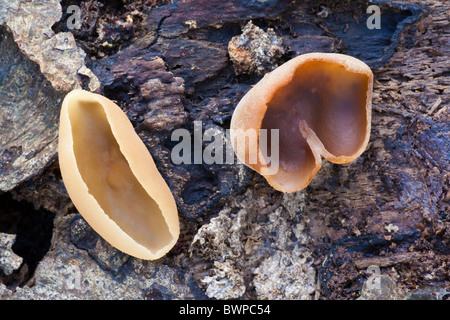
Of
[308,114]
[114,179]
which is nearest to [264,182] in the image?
[308,114]

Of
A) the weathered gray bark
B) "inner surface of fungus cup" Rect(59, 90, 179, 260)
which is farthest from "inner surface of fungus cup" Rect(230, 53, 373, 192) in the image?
"inner surface of fungus cup" Rect(59, 90, 179, 260)

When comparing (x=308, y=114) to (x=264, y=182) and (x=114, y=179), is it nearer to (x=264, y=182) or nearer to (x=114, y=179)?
(x=264, y=182)

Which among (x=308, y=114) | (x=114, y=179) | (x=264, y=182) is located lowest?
(x=264, y=182)

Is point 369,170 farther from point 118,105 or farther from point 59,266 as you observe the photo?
point 59,266

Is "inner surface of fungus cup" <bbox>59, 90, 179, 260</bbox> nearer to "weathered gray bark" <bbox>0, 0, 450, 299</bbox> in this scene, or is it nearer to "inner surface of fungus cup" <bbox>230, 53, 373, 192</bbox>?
"weathered gray bark" <bbox>0, 0, 450, 299</bbox>

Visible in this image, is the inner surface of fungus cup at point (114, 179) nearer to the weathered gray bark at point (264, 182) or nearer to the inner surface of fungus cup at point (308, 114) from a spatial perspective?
the weathered gray bark at point (264, 182)
